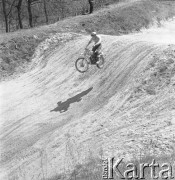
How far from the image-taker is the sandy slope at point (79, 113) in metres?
12.1

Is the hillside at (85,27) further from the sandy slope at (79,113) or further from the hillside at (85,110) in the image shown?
the sandy slope at (79,113)

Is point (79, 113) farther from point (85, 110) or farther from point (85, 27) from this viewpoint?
point (85, 27)

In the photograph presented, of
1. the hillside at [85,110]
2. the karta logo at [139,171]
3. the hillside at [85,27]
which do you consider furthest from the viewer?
the hillside at [85,27]

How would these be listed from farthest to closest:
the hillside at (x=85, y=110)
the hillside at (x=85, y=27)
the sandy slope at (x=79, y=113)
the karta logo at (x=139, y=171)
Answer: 1. the hillside at (x=85, y=27)
2. the sandy slope at (x=79, y=113)
3. the hillside at (x=85, y=110)
4. the karta logo at (x=139, y=171)

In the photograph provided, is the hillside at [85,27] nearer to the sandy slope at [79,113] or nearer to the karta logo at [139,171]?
the sandy slope at [79,113]

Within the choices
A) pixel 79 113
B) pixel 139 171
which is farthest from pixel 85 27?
pixel 139 171

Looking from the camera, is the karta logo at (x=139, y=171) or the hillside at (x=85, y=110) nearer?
the karta logo at (x=139, y=171)

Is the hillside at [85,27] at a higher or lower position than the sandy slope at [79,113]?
higher

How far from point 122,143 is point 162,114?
7.45 feet

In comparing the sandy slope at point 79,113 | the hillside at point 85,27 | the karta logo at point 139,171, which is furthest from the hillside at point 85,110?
the hillside at point 85,27

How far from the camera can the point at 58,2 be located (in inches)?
3164

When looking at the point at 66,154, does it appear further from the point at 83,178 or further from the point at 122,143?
the point at 83,178

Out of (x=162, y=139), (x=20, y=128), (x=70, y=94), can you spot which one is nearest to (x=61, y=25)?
(x=70, y=94)

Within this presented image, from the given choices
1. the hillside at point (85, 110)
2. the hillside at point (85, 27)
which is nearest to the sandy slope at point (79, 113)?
the hillside at point (85, 110)
